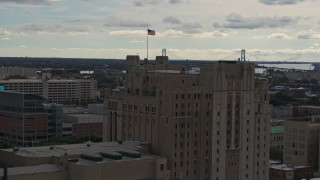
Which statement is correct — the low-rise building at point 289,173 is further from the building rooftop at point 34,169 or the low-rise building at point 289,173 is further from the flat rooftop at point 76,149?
the building rooftop at point 34,169

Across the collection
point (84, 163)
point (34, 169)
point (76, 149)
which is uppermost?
point (76, 149)

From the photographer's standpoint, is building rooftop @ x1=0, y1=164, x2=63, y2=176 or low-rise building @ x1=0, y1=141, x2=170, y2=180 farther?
low-rise building @ x1=0, y1=141, x2=170, y2=180

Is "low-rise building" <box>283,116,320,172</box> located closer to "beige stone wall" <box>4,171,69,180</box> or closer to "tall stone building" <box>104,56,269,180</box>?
"tall stone building" <box>104,56,269,180</box>

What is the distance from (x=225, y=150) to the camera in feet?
404

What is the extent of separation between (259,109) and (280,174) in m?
22.8

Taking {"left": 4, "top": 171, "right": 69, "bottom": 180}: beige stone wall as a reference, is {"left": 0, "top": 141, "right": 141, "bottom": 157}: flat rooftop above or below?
above

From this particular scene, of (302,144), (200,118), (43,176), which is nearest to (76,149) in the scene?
(43,176)

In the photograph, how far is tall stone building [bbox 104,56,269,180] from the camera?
117875mm

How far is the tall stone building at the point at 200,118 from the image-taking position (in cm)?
11788

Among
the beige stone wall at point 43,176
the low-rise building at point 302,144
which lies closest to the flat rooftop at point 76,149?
the beige stone wall at point 43,176

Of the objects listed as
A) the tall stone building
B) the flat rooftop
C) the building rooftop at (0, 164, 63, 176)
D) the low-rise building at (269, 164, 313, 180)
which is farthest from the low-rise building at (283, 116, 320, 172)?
the building rooftop at (0, 164, 63, 176)

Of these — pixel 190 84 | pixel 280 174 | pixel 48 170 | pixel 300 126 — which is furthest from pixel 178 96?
pixel 300 126

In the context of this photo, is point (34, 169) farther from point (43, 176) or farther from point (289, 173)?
point (289, 173)

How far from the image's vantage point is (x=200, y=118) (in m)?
120
